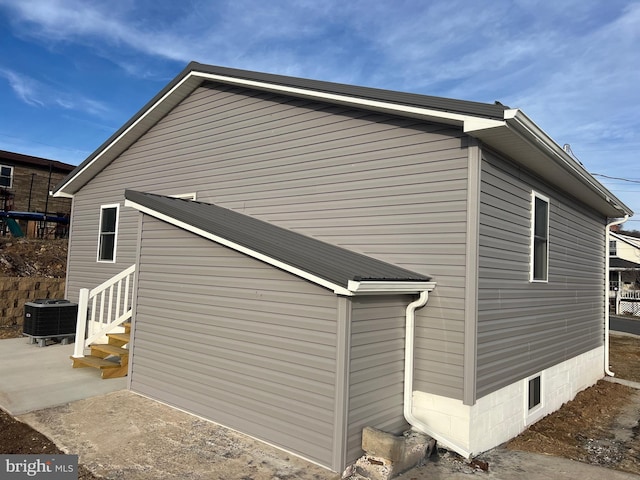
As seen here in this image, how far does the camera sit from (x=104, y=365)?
6.97 metres

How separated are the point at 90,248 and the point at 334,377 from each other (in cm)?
862

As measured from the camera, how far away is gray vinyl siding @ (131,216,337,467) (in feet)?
14.6

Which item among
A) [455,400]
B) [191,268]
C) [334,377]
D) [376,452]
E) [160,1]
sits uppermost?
[160,1]

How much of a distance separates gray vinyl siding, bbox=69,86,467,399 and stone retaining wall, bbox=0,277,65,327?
365 centimetres

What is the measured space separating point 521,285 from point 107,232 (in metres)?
8.81

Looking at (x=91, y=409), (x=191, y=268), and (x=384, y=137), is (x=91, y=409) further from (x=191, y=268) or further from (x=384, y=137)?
(x=384, y=137)

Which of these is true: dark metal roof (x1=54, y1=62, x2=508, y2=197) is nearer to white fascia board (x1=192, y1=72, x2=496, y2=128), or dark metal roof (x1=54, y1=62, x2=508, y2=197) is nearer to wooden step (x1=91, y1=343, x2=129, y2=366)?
white fascia board (x1=192, y1=72, x2=496, y2=128)

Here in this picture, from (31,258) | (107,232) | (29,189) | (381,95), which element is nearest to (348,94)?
(381,95)

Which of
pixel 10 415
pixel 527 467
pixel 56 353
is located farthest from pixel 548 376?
pixel 56 353

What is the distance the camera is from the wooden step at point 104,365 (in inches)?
273

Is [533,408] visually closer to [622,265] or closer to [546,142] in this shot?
[546,142]

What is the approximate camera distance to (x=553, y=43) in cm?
895

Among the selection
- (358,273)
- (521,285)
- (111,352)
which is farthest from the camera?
(111,352)

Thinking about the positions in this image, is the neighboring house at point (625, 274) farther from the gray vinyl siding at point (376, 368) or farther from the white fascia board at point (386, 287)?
the gray vinyl siding at point (376, 368)
